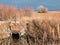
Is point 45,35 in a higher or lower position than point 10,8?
lower

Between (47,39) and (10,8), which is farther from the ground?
(10,8)

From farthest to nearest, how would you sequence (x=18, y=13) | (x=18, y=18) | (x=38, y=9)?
1. (x=38, y=9)
2. (x=18, y=13)
3. (x=18, y=18)

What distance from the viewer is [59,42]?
2522 cm

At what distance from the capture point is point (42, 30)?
987 inches

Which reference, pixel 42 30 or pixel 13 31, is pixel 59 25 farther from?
pixel 13 31

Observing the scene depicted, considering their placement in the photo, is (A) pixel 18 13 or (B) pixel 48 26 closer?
(B) pixel 48 26

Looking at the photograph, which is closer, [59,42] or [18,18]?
[59,42]

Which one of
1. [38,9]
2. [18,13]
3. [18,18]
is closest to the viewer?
[18,18]

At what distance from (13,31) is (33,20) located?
165 cm

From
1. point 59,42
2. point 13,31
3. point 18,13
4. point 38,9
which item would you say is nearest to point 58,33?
point 59,42

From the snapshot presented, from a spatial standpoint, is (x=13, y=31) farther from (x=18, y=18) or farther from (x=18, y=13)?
(x=18, y=13)

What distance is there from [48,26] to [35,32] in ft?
3.31

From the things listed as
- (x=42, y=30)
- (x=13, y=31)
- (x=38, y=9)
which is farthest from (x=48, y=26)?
(x=38, y=9)

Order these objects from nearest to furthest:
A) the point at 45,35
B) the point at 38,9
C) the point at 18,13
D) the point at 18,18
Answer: the point at 45,35, the point at 18,18, the point at 18,13, the point at 38,9
